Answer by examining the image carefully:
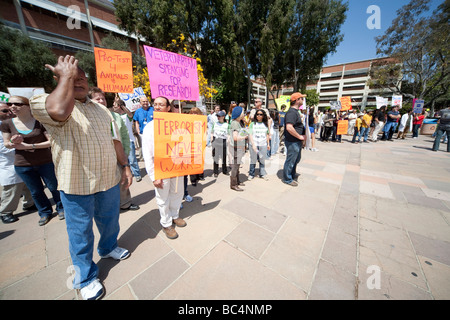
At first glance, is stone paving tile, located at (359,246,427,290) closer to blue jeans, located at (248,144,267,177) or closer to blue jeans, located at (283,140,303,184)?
blue jeans, located at (283,140,303,184)

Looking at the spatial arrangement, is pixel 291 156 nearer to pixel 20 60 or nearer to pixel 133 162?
pixel 133 162

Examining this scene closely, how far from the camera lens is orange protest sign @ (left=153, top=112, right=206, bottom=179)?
1.98 meters

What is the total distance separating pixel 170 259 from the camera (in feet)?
6.52

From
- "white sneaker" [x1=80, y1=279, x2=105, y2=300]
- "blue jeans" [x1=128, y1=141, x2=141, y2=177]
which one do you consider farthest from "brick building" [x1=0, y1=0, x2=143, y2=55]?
"white sneaker" [x1=80, y1=279, x2=105, y2=300]

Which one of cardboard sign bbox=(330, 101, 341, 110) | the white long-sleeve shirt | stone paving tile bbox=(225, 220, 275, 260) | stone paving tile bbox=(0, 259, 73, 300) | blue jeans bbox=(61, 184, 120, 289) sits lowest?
stone paving tile bbox=(0, 259, 73, 300)

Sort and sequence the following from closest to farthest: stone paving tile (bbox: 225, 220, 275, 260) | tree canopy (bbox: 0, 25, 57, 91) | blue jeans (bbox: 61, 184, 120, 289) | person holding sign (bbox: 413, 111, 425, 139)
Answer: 1. blue jeans (bbox: 61, 184, 120, 289)
2. stone paving tile (bbox: 225, 220, 275, 260)
3. person holding sign (bbox: 413, 111, 425, 139)
4. tree canopy (bbox: 0, 25, 57, 91)

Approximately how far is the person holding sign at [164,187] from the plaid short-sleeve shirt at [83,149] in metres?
0.41

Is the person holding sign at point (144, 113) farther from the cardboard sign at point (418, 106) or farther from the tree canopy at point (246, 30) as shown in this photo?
the cardboard sign at point (418, 106)

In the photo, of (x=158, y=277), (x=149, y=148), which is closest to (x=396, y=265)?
(x=158, y=277)

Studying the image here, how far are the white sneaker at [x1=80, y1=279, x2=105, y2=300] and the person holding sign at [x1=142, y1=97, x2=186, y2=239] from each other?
852 millimetres

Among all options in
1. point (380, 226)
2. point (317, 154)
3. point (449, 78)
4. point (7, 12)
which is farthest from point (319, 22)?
point (7, 12)

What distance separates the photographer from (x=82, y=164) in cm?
152

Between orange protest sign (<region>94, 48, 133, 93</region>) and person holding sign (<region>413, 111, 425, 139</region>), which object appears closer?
orange protest sign (<region>94, 48, 133, 93</region>)
